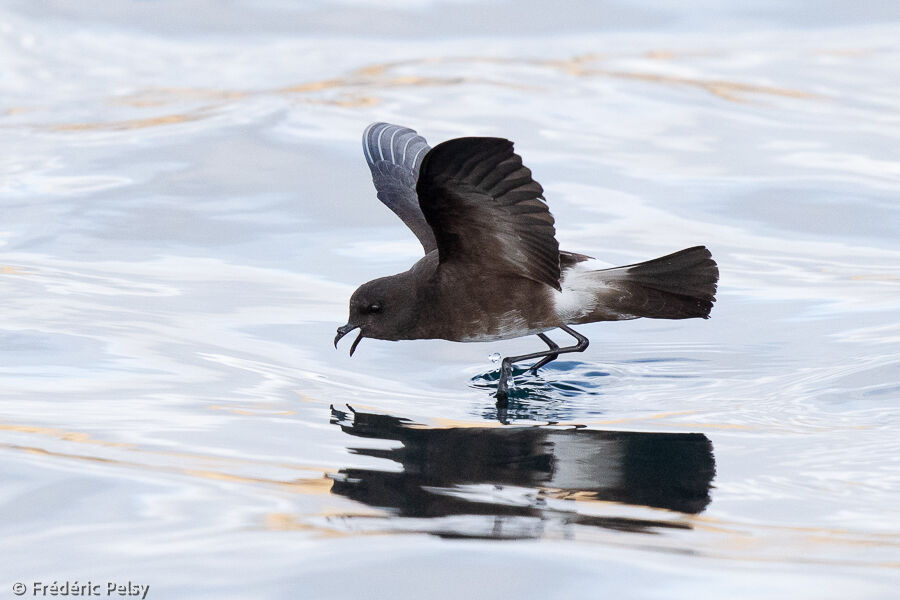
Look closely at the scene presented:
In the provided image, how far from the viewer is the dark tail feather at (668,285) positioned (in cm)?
538

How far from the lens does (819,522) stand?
11.9 ft

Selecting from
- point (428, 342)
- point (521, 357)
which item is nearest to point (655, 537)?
point (521, 357)

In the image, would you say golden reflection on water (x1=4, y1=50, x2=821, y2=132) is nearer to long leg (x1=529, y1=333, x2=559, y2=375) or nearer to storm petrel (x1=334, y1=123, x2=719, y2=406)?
storm petrel (x1=334, y1=123, x2=719, y2=406)

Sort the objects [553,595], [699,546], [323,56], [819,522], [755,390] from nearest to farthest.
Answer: [553,595] → [699,546] → [819,522] → [755,390] → [323,56]

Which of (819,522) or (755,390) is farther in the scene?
(755,390)

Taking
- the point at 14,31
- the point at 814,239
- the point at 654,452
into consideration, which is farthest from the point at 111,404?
the point at 14,31

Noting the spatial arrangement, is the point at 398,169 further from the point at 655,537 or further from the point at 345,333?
the point at 655,537

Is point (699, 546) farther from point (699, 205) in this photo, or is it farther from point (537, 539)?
point (699, 205)

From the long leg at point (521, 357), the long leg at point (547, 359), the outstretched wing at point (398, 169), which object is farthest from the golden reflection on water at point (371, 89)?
the long leg at point (521, 357)

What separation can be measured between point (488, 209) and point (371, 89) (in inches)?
266

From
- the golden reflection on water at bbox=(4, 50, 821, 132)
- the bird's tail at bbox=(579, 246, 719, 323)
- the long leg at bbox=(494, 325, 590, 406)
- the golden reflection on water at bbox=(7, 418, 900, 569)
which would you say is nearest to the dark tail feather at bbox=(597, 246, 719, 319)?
the bird's tail at bbox=(579, 246, 719, 323)

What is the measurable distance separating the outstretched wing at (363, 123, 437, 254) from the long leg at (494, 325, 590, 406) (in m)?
0.87

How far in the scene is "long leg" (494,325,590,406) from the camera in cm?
527

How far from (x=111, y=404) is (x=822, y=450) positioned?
2634 mm
